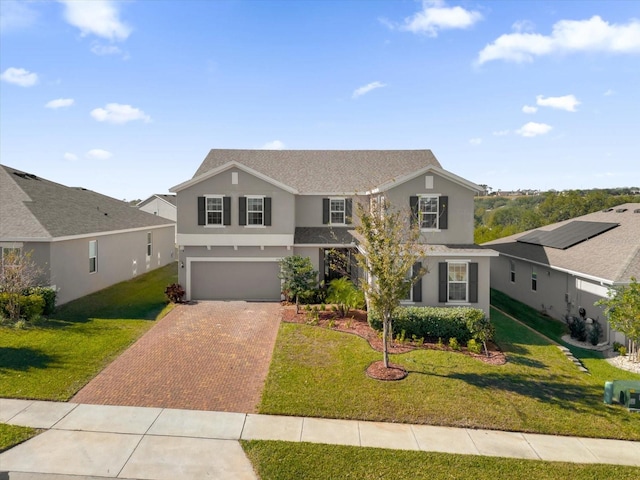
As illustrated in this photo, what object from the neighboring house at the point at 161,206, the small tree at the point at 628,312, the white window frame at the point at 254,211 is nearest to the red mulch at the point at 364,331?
the small tree at the point at 628,312

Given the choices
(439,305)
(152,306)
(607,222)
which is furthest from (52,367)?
(607,222)

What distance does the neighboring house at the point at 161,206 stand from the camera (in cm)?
4331

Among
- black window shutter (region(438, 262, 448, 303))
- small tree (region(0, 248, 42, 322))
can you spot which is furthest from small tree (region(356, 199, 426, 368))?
small tree (region(0, 248, 42, 322))

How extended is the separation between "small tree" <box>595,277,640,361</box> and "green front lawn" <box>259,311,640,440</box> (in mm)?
1393

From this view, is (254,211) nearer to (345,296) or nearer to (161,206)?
(345,296)

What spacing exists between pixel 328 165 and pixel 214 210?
8.78m

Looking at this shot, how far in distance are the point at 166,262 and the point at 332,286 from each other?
18067 millimetres

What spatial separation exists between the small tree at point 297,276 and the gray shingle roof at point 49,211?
1038cm

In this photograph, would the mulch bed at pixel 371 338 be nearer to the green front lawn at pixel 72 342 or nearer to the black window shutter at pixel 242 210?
the black window shutter at pixel 242 210

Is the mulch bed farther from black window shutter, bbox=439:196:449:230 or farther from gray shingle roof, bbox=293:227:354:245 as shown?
black window shutter, bbox=439:196:449:230

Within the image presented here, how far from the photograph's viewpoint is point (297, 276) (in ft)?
63.8

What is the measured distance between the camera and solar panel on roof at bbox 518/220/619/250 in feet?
72.4

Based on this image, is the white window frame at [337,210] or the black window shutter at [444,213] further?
the white window frame at [337,210]

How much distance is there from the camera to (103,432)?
30.3ft
